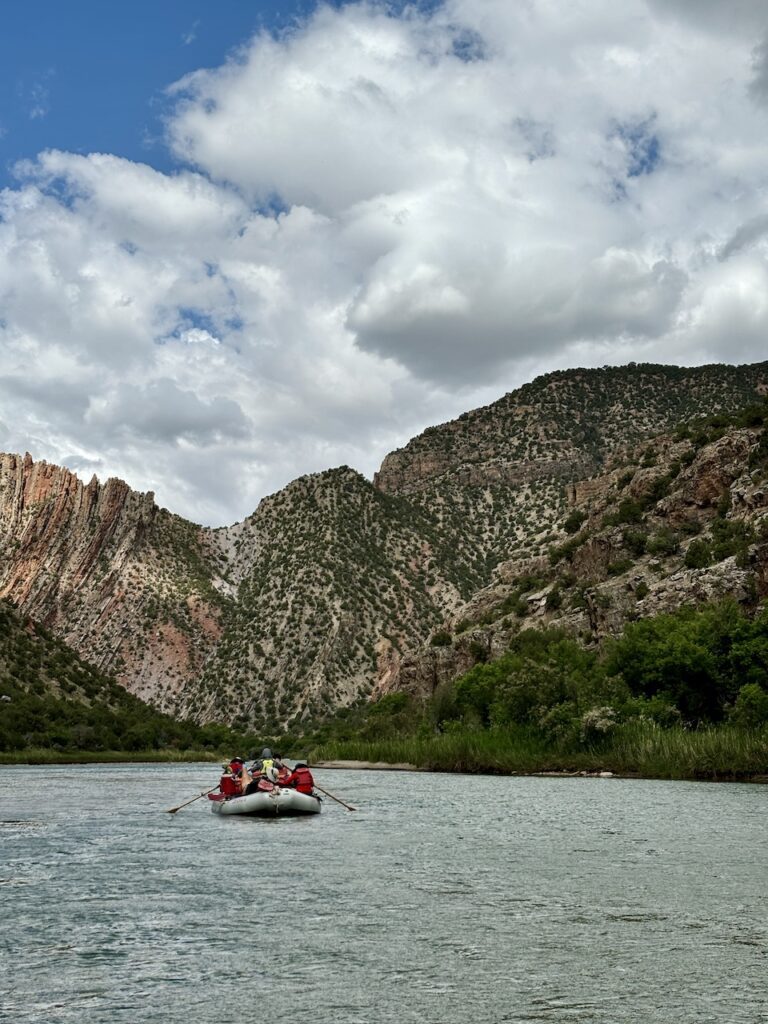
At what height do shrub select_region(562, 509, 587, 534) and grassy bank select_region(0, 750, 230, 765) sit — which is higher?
shrub select_region(562, 509, 587, 534)

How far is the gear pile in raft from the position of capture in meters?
40.7

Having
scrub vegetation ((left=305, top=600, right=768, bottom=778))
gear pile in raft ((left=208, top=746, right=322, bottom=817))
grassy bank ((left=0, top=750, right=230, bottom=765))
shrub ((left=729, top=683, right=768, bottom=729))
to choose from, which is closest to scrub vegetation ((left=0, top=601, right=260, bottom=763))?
grassy bank ((left=0, top=750, right=230, bottom=765))

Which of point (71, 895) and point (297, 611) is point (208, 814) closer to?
point (71, 895)

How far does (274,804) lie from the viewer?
40.7 meters

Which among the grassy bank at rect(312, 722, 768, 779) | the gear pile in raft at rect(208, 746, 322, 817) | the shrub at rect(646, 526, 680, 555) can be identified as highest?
the shrub at rect(646, 526, 680, 555)

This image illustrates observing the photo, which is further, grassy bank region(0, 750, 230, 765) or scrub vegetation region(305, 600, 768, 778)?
grassy bank region(0, 750, 230, 765)

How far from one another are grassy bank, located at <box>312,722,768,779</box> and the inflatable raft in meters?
22.2

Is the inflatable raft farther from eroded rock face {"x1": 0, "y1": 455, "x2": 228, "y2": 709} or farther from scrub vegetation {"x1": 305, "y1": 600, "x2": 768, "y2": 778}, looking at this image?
eroded rock face {"x1": 0, "y1": 455, "x2": 228, "y2": 709}

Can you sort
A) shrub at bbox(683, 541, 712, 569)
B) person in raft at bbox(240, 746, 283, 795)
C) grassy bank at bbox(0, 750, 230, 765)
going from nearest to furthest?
person in raft at bbox(240, 746, 283, 795) → shrub at bbox(683, 541, 712, 569) → grassy bank at bbox(0, 750, 230, 765)

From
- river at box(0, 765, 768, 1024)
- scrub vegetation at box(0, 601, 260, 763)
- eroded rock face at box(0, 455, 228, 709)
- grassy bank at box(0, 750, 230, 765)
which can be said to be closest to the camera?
river at box(0, 765, 768, 1024)

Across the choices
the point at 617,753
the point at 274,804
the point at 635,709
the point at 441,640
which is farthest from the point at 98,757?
the point at 274,804

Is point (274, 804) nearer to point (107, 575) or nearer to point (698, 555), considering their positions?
point (698, 555)

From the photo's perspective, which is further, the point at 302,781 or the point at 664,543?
the point at 664,543

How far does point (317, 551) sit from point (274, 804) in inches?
4398
